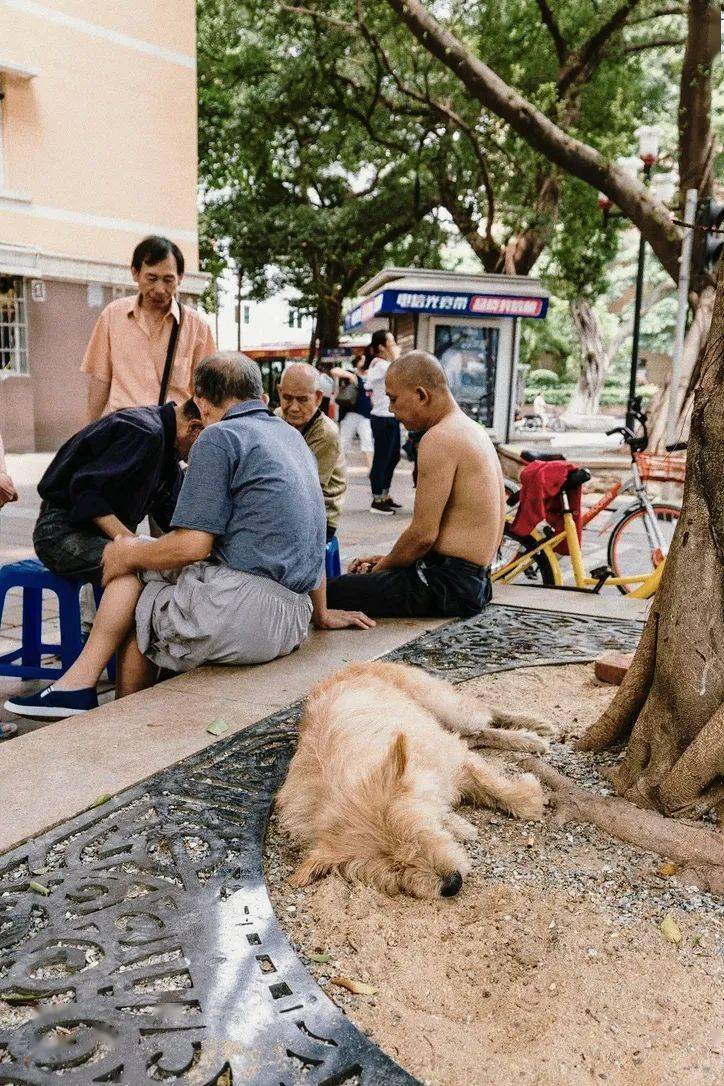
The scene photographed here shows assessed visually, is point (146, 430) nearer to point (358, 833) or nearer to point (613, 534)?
point (358, 833)

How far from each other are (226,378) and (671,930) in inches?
104

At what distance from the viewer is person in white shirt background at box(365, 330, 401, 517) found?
10977 millimetres

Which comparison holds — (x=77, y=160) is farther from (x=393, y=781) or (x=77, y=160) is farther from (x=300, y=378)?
(x=393, y=781)

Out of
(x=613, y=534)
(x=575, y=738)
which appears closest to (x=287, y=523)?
(x=575, y=738)

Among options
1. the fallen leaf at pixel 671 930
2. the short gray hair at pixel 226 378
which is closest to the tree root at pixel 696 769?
the fallen leaf at pixel 671 930

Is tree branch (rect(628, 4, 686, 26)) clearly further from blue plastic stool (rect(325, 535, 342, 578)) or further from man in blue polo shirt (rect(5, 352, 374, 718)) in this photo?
man in blue polo shirt (rect(5, 352, 374, 718))

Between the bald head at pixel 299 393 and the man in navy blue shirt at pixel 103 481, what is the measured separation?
167cm

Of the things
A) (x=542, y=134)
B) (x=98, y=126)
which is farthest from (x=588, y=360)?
(x=542, y=134)

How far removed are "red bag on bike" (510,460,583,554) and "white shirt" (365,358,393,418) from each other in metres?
5.59

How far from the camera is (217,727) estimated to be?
321 centimetres

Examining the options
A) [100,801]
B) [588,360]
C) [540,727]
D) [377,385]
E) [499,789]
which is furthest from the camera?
[588,360]

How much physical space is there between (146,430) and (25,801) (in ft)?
6.08

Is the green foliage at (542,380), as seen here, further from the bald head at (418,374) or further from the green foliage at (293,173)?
the bald head at (418,374)

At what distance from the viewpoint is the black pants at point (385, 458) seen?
11031 millimetres
